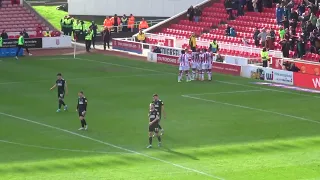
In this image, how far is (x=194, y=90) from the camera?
151ft

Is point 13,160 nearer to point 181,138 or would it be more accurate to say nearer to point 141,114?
point 181,138

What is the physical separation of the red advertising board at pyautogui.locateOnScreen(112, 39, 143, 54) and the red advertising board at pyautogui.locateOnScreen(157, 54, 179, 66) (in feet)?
17.2

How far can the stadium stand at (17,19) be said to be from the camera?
72250 mm

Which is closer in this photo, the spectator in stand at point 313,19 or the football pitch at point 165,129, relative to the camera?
the football pitch at point 165,129

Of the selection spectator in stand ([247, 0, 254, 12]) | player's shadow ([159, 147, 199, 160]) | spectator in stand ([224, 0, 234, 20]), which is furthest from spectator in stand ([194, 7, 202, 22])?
player's shadow ([159, 147, 199, 160])


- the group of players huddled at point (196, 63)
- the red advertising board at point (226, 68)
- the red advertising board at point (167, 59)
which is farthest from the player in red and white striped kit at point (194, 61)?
→ the red advertising board at point (167, 59)

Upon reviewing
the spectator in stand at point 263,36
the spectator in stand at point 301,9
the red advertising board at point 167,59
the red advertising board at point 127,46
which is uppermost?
the spectator in stand at point 301,9

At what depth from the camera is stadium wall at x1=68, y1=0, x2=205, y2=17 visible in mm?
79500

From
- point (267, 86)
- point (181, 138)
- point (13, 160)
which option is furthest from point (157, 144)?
point (267, 86)

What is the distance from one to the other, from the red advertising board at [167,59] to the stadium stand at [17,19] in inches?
610

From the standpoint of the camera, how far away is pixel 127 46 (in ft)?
216

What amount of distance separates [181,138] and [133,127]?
3045 millimetres

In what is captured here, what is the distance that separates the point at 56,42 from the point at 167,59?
1350cm

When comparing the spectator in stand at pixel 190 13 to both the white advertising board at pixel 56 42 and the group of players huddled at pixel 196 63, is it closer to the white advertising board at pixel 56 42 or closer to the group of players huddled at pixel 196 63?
the white advertising board at pixel 56 42
